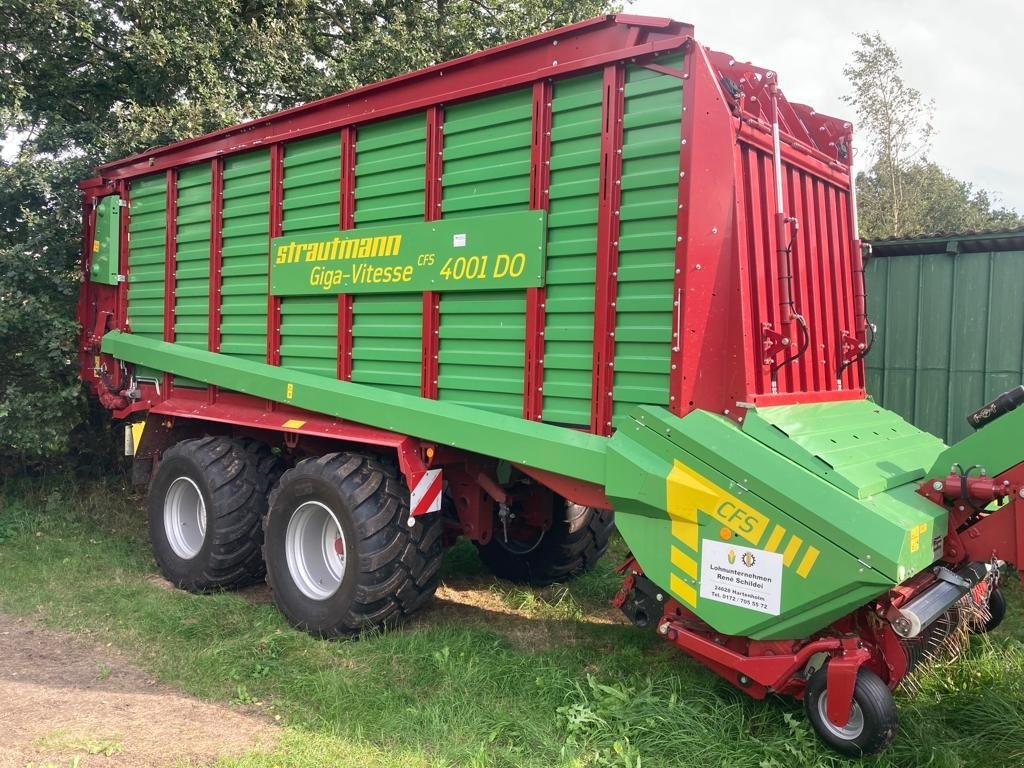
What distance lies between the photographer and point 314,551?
470 cm

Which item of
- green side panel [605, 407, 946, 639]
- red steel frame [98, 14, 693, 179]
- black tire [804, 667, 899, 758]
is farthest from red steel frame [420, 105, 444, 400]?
black tire [804, 667, 899, 758]

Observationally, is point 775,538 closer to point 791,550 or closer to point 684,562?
point 791,550

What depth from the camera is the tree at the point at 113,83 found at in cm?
686

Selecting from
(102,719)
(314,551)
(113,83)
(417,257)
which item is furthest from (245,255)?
(113,83)

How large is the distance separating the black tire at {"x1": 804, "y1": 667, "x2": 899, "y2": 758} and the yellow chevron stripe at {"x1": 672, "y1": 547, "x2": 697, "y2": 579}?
58 cm

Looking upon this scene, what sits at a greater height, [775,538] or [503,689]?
[775,538]

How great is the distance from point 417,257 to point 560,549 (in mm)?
2259

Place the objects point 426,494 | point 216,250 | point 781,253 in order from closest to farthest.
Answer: point 781,253
point 426,494
point 216,250

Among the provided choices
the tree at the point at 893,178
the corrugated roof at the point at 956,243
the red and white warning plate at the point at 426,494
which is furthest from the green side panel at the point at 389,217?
the tree at the point at 893,178

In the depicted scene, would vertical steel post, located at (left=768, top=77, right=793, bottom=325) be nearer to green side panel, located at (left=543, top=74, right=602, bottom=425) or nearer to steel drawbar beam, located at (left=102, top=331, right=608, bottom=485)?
green side panel, located at (left=543, top=74, right=602, bottom=425)

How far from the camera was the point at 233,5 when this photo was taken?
8094 mm

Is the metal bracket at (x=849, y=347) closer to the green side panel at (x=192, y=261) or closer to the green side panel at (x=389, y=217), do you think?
the green side panel at (x=389, y=217)

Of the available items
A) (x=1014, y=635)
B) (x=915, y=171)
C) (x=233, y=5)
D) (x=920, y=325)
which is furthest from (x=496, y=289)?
(x=915, y=171)

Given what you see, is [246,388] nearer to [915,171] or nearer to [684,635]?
[684,635]
